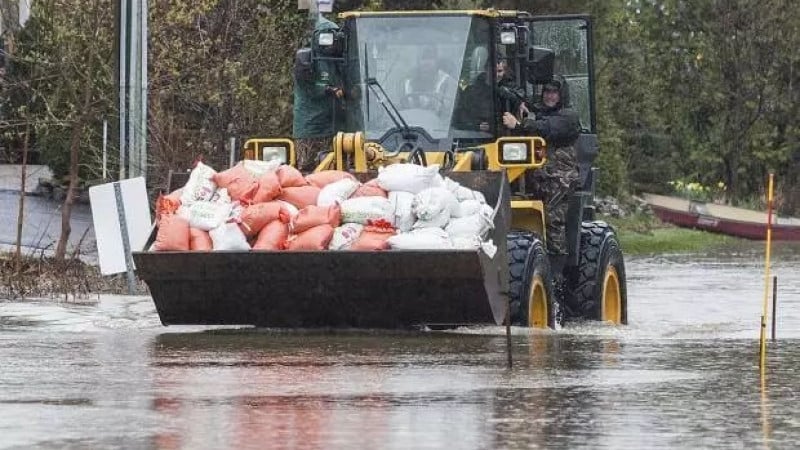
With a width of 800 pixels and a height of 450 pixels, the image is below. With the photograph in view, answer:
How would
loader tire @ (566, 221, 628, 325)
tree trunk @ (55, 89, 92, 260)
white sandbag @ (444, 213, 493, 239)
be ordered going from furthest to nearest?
1. tree trunk @ (55, 89, 92, 260)
2. loader tire @ (566, 221, 628, 325)
3. white sandbag @ (444, 213, 493, 239)

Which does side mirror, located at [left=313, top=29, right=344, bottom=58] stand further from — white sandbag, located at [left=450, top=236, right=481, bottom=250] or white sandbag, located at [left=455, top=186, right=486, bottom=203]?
white sandbag, located at [left=450, top=236, right=481, bottom=250]

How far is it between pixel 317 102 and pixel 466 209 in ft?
10.5

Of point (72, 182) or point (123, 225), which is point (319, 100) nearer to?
point (123, 225)

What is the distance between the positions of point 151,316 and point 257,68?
856 centimetres

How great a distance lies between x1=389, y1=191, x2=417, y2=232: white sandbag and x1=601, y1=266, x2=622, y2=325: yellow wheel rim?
13.2 ft

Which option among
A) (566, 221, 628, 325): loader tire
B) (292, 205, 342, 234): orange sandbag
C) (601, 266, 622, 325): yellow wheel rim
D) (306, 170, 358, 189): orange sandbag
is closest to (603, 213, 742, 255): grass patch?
(601, 266, 622, 325): yellow wheel rim

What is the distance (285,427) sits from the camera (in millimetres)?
9820

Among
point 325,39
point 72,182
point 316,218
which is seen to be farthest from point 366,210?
point 72,182

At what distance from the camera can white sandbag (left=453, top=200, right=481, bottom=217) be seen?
1511 cm

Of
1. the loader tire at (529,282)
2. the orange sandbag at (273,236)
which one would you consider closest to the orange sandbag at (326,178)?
the orange sandbag at (273,236)

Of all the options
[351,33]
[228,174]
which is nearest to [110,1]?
[351,33]

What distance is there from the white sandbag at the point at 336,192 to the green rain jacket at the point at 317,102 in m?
2.24

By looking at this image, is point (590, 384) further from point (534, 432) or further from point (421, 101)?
point (421, 101)

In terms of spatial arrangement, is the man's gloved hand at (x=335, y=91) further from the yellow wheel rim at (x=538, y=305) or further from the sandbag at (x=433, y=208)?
the sandbag at (x=433, y=208)
